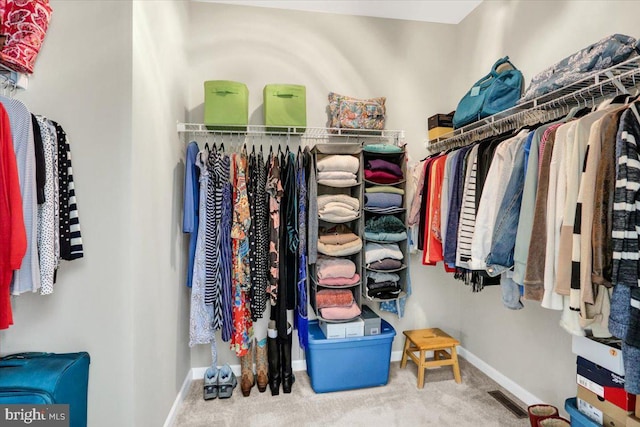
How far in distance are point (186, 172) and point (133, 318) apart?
3.43 ft

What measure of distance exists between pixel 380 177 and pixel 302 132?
0.65 metres

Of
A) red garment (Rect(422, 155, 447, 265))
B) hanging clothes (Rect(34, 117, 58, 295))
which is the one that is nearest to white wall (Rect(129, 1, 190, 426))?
hanging clothes (Rect(34, 117, 58, 295))

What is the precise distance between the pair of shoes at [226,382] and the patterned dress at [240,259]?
27 cm

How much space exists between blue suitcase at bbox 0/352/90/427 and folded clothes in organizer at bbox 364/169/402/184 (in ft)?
6.09

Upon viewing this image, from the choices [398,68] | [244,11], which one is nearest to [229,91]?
[244,11]

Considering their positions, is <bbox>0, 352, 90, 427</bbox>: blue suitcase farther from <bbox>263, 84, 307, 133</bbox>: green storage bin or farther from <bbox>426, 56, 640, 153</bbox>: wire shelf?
<bbox>426, 56, 640, 153</bbox>: wire shelf

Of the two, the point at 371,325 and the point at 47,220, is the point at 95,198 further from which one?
the point at 371,325

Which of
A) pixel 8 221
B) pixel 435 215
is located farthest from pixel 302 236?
pixel 8 221

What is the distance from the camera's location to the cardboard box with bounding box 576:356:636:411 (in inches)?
53.5

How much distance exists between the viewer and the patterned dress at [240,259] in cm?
223

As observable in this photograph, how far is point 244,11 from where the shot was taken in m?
2.64

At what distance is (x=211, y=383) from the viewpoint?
235cm

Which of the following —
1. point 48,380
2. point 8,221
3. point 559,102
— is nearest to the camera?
point 8,221

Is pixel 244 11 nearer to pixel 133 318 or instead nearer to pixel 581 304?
pixel 133 318
